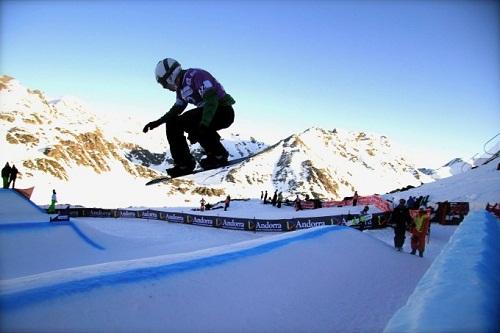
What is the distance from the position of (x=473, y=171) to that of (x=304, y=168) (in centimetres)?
12342

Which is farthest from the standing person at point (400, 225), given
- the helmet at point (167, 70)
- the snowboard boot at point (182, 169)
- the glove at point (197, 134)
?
the helmet at point (167, 70)

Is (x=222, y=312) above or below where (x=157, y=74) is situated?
below

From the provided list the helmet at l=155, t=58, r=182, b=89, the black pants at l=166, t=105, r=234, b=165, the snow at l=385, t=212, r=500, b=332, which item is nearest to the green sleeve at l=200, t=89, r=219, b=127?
the black pants at l=166, t=105, r=234, b=165

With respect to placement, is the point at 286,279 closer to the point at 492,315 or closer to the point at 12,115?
the point at 492,315

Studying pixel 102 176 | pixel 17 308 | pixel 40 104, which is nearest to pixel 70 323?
pixel 17 308

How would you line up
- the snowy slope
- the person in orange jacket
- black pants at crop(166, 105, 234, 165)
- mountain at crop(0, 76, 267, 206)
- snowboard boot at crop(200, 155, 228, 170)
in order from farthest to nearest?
mountain at crop(0, 76, 267, 206)
the snowy slope
the person in orange jacket
snowboard boot at crop(200, 155, 228, 170)
black pants at crop(166, 105, 234, 165)

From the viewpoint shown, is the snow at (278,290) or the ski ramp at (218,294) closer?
the snow at (278,290)

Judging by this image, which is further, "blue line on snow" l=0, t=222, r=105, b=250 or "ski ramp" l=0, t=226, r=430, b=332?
"blue line on snow" l=0, t=222, r=105, b=250

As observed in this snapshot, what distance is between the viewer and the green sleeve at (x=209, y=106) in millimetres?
5451

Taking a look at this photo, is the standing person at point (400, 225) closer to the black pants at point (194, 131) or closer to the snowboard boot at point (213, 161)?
the snowboard boot at point (213, 161)

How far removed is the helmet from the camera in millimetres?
5699

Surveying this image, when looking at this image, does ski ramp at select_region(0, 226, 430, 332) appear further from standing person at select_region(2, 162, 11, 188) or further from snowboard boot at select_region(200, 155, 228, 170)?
standing person at select_region(2, 162, 11, 188)

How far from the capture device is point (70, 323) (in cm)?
290

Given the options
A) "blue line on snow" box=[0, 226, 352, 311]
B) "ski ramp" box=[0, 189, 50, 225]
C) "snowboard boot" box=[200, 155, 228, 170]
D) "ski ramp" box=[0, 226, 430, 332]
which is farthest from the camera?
"ski ramp" box=[0, 189, 50, 225]
